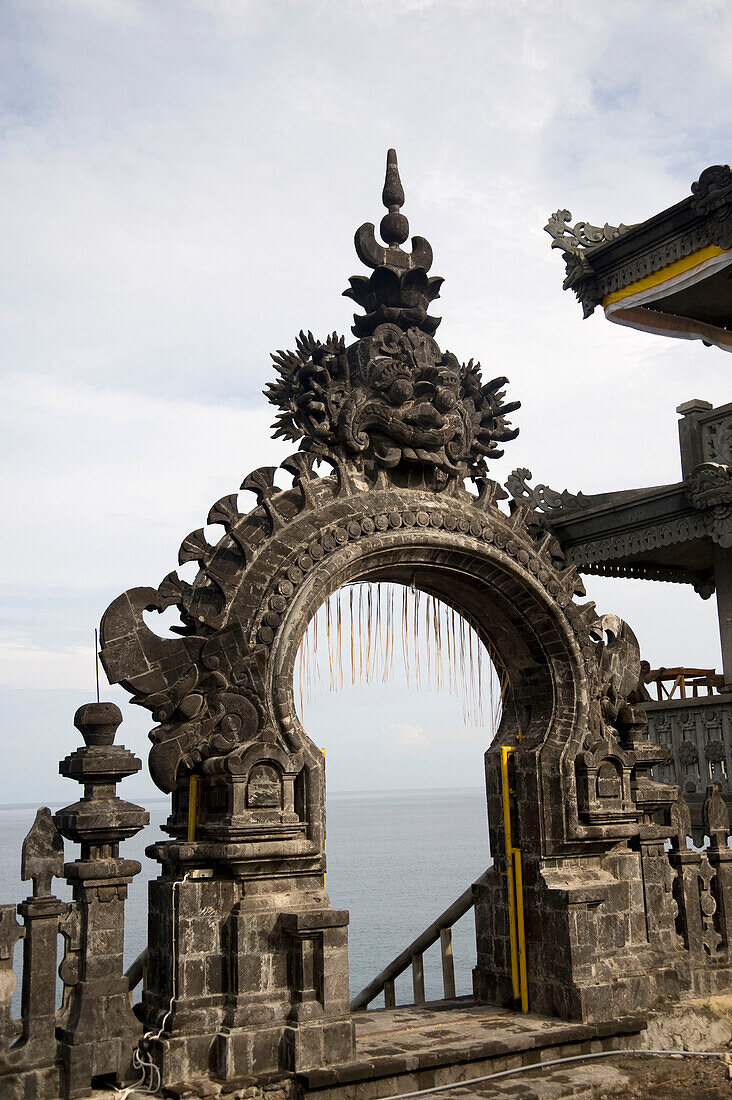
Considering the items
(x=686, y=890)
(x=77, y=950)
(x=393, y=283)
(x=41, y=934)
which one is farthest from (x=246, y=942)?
(x=393, y=283)

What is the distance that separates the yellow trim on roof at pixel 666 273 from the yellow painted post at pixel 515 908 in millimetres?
7619

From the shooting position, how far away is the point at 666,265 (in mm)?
14805

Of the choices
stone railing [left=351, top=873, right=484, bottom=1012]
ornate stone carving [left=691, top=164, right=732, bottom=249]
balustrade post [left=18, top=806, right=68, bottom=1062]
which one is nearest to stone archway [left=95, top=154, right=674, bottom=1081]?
balustrade post [left=18, top=806, right=68, bottom=1062]

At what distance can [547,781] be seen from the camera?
10.9 m

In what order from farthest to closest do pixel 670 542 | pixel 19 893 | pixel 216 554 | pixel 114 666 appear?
1. pixel 19 893
2. pixel 670 542
3. pixel 216 554
4. pixel 114 666

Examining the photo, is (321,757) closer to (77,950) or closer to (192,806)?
(192,806)

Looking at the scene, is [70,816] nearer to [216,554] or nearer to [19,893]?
[216,554]

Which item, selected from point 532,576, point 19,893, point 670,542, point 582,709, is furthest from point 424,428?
point 19,893

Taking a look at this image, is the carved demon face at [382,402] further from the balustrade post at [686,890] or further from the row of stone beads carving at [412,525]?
the balustrade post at [686,890]

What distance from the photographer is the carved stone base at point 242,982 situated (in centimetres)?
845

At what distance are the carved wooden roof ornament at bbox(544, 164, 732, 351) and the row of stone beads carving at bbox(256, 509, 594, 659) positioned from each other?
557 cm

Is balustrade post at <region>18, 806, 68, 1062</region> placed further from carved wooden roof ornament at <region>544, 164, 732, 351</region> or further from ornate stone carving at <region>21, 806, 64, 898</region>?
carved wooden roof ornament at <region>544, 164, 732, 351</region>

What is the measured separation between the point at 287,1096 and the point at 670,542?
30.9ft

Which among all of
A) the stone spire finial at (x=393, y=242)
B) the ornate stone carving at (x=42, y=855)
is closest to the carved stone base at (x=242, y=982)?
the ornate stone carving at (x=42, y=855)
